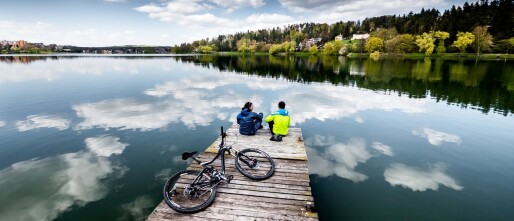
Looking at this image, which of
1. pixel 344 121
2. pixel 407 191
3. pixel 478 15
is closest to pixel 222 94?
pixel 344 121

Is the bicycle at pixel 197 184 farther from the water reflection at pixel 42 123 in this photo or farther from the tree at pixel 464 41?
the tree at pixel 464 41

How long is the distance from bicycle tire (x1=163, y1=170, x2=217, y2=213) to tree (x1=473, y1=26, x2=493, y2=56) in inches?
6341

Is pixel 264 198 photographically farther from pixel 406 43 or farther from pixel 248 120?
pixel 406 43

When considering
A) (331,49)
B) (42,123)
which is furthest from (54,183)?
(331,49)

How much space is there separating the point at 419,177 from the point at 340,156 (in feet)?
13.5

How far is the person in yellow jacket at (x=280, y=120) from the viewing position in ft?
46.1

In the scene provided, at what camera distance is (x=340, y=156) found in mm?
15555

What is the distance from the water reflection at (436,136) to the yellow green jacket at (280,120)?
36.9 ft

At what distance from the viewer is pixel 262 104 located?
30.1m

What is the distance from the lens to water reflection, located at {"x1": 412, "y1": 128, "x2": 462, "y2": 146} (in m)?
18.3

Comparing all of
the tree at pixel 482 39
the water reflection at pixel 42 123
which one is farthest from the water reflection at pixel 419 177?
the tree at pixel 482 39

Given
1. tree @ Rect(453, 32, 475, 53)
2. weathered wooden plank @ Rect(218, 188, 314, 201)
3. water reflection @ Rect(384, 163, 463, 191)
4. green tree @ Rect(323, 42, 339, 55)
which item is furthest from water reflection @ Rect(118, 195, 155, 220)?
green tree @ Rect(323, 42, 339, 55)

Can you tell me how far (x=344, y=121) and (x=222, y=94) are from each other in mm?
18311

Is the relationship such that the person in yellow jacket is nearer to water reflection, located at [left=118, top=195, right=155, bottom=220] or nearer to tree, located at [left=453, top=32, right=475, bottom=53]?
water reflection, located at [left=118, top=195, right=155, bottom=220]
